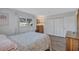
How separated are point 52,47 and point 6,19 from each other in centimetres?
77

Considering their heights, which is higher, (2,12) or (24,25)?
(2,12)

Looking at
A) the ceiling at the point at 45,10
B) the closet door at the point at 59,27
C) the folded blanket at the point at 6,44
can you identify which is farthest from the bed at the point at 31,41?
the ceiling at the point at 45,10

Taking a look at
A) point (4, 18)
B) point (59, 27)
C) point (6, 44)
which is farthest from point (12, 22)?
point (59, 27)

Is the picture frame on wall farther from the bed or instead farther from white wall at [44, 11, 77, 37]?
white wall at [44, 11, 77, 37]

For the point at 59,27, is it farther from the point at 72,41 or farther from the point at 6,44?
the point at 6,44

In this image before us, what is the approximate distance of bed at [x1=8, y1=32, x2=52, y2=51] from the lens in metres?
1.30

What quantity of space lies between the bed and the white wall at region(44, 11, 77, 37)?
13 cm

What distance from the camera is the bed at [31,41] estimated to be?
1.30 metres

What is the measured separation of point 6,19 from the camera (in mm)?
1333

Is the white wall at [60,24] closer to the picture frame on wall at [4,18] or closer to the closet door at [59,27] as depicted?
the closet door at [59,27]

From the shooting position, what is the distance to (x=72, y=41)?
1364mm
